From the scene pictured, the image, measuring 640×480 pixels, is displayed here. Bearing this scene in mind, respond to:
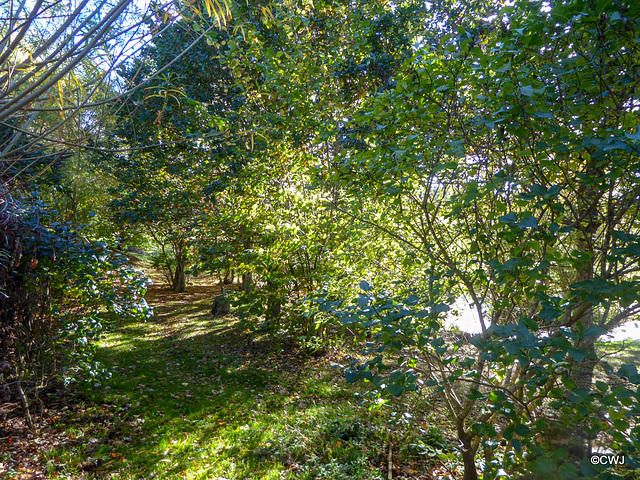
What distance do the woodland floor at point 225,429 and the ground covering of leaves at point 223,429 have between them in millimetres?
14

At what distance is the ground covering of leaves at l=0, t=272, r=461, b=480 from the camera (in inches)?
129

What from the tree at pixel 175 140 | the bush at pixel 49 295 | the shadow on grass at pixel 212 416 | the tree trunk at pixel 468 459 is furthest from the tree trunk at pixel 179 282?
the tree trunk at pixel 468 459

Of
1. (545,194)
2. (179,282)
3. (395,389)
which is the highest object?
(545,194)

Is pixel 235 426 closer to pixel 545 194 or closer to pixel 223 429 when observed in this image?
pixel 223 429

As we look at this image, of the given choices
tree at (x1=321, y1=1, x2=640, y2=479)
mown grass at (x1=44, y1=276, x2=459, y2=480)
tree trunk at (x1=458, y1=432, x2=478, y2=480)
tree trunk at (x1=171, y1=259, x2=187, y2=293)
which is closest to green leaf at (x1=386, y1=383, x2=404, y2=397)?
tree at (x1=321, y1=1, x2=640, y2=479)

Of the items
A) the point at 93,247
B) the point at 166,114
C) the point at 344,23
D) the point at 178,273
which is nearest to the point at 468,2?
the point at 344,23

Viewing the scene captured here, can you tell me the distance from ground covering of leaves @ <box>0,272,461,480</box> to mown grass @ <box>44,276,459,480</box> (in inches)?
0.5

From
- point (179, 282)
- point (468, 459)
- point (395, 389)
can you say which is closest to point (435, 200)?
point (468, 459)

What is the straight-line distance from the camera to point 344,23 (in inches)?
246

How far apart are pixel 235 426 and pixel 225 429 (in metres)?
0.13

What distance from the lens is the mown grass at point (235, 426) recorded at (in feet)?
10.9

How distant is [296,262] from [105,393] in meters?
3.71

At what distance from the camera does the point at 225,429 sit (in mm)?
4172

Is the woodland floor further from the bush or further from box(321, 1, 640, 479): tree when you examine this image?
box(321, 1, 640, 479): tree
